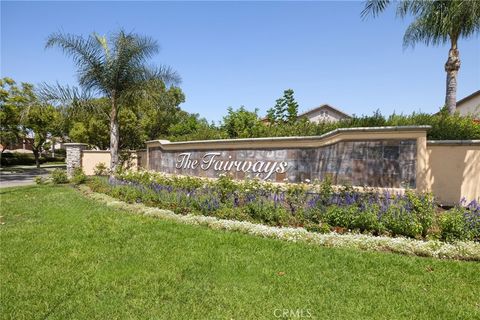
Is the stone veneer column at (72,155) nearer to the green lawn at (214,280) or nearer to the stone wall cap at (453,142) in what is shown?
the green lawn at (214,280)

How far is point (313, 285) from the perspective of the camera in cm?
395

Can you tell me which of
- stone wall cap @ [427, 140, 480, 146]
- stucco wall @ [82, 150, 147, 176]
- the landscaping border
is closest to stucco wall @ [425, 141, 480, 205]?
stone wall cap @ [427, 140, 480, 146]

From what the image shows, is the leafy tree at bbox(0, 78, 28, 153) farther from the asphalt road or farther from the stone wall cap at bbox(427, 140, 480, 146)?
the stone wall cap at bbox(427, 140, 480, 146)

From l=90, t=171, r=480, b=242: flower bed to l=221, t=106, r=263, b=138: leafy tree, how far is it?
461 cm

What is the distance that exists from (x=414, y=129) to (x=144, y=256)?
247 inches

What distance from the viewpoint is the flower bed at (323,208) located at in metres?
5.58

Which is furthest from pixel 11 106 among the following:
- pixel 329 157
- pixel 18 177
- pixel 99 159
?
pixel 329 157

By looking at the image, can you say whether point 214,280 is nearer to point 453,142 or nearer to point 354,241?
point 354,241

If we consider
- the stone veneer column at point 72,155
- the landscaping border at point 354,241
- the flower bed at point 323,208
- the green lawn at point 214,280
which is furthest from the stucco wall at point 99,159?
the green lawn at point 214,280

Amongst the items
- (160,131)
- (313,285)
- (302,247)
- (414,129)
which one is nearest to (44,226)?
(302,247)

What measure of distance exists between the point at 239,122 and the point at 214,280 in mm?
9798

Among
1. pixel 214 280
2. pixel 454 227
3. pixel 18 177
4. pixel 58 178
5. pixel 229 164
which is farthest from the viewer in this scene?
pixel 18 177

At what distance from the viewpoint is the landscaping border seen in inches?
192

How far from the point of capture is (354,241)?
17.8 feet
